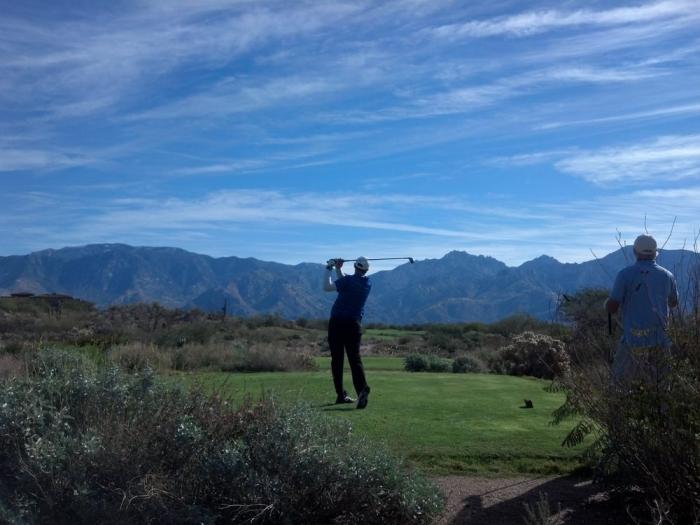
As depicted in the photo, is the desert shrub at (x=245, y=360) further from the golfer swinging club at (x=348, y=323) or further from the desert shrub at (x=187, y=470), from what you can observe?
the desert shrub at (x=187, y=470)

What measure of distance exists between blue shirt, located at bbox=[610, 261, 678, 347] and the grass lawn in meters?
1.74

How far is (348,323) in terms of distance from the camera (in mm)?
12258

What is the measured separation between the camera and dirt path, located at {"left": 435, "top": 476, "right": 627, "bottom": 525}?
7.37 metres

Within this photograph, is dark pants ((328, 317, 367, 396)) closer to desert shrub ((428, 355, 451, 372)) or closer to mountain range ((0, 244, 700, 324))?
desert shrub ((428, 355, 451, 372))

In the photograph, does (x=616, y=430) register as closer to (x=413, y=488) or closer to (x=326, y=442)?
(x=413, y=488)

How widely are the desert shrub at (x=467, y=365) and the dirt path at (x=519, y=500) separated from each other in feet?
39.4

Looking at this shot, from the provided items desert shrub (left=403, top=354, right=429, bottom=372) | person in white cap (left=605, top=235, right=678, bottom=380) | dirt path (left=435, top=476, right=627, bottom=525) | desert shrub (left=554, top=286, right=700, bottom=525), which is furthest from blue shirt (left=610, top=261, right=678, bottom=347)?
desert shrub (left=403, top=354, right=429, bottom=372)

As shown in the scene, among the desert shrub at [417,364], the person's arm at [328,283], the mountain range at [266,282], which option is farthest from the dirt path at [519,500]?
the mountain range at [266,282]

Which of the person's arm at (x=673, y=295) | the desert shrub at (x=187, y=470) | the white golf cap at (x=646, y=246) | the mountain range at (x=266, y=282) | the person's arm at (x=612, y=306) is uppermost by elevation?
A: the mountain range at (x=266, y=282)

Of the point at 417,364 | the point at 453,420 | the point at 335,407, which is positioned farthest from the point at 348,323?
the point at 417,364

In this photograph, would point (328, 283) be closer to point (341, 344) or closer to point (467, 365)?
point (341, 344)

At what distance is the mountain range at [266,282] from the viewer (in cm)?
10288

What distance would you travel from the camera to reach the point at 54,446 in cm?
680

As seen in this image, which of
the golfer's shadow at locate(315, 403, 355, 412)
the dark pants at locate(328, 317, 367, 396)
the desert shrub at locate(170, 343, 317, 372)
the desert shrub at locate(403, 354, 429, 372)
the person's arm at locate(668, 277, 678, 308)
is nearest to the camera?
the person's arm at locate(668, 277, 678, 308)
